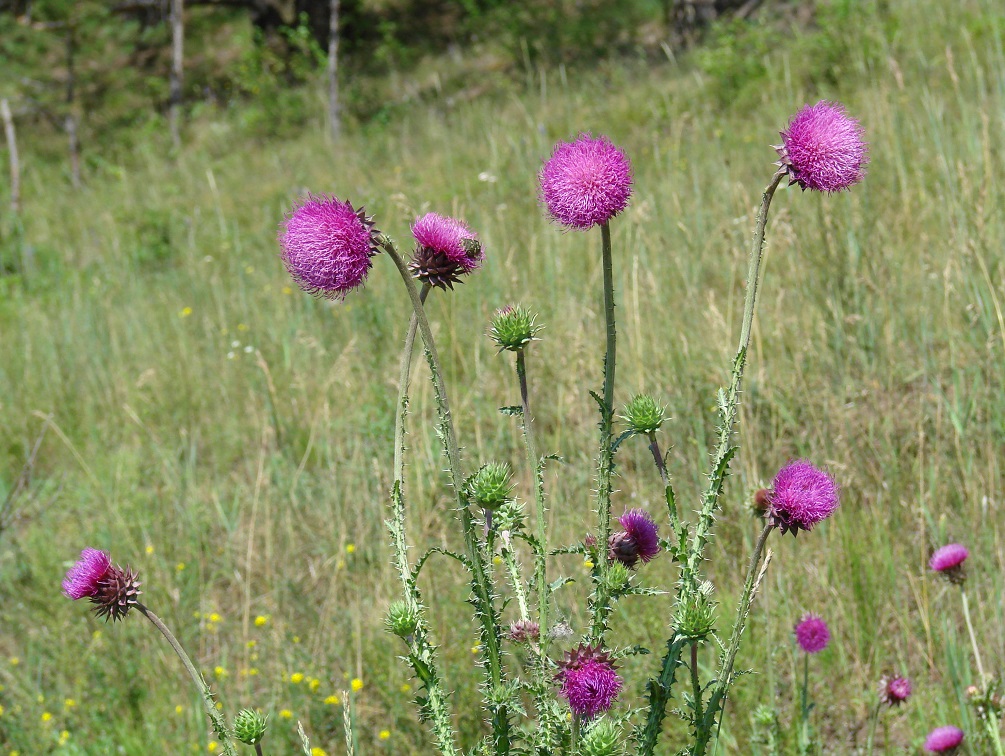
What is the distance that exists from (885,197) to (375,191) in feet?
11.1

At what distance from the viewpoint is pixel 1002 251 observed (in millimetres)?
2904

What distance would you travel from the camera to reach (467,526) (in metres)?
1.11

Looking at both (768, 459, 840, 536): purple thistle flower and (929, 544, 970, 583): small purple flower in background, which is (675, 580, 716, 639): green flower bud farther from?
(929, 544, 970, 583): small purple flower in background

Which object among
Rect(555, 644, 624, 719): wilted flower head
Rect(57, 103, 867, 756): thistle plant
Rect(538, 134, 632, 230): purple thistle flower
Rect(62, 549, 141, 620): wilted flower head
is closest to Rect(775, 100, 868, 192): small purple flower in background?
Rect(57, 103, 867, 756): thistle plant

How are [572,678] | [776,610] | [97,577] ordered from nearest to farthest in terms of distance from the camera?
[572,678] → [97,577] → [776,610]

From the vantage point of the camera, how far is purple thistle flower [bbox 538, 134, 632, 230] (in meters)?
1.20

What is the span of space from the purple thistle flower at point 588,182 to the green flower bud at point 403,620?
1.94ft

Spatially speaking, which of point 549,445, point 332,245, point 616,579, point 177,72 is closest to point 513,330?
point 332,245

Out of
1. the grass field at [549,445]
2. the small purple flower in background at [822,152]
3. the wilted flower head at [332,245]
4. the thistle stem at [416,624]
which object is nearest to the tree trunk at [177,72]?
the grass field at [549,445]

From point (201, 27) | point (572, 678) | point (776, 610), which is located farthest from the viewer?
point (201, 27)

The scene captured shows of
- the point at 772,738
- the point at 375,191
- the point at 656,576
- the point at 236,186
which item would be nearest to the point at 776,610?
the point at 656,576

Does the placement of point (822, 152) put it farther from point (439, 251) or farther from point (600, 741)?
point (600, 741)

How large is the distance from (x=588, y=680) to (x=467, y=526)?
27 cm

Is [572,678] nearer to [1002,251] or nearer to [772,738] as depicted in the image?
[772,738]
